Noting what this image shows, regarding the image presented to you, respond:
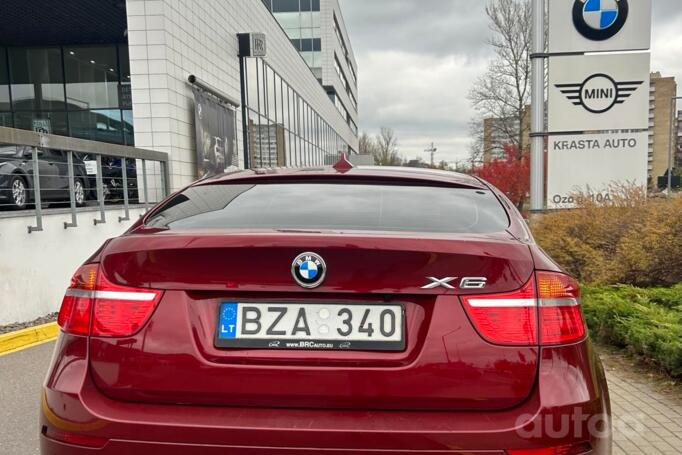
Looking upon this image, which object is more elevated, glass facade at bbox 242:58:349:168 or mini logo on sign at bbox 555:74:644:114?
glass facade at bbox 242:58:349:168

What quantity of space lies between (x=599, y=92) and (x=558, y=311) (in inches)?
351

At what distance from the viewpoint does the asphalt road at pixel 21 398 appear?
3234 mm

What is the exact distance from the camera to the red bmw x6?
1.69 metres

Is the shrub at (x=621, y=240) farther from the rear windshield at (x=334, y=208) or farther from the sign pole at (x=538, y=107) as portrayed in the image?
the rear windshield at (x=334, y=208)

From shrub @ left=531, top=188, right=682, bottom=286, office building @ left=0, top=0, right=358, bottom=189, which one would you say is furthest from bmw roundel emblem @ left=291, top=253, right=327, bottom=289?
office building @ left=0, top=0, right=358, bottom=189

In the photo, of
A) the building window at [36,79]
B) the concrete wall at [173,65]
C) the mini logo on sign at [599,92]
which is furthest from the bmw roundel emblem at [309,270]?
the building window at [36,79]

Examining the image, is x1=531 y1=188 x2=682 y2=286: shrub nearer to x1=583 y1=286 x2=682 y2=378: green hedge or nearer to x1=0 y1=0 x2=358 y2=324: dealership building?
x1=583 y1=286 x2=682 y2=378: green hedge

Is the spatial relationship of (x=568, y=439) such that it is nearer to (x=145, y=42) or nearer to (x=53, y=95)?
(x=145, y=42)

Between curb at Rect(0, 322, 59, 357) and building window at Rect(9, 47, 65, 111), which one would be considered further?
building window at Rect(9, 47, 65, 111)

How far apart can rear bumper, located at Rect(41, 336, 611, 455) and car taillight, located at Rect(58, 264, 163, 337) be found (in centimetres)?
16

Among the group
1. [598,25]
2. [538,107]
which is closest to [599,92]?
[538,107]

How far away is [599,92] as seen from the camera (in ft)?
30.9

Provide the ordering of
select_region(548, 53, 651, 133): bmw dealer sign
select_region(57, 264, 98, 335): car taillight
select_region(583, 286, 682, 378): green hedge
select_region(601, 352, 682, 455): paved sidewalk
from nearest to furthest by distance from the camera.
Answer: select_region(57, 264, 98, 335): car taillight → select_region(601, 352, 682, 455): paved sidewalk → select_region(583, 286, 682, 378): green hedge → select_region(548, 53, 651, 133): bmw dealer sign
